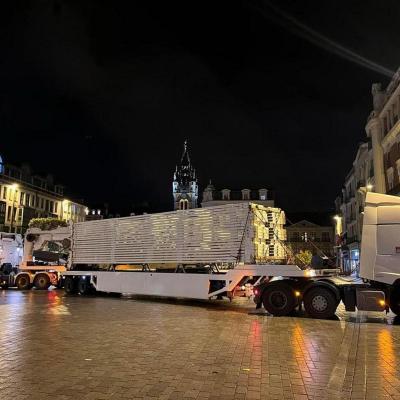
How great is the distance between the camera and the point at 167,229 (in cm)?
1839

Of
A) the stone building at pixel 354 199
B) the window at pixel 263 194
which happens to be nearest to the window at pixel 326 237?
the window at pixel 263 194

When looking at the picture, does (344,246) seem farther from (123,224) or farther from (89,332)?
(89,332)

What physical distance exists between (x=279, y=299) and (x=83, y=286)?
11.8 metres

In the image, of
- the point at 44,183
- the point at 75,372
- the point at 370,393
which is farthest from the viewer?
the point at 44,183

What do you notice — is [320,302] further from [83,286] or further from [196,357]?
[83,286]

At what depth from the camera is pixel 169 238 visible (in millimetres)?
18266

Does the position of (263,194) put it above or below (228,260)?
above

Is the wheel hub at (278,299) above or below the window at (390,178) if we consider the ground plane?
below

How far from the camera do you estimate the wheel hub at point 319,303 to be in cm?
1366

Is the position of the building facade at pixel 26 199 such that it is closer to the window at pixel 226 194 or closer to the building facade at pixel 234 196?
the building facade at pixel 234 196

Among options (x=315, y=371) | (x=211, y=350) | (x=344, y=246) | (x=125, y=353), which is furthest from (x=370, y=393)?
(x=344, y=246)

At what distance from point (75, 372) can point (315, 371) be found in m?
3.95

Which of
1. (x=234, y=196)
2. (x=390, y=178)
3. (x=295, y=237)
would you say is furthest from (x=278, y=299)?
(x=295, y=237)

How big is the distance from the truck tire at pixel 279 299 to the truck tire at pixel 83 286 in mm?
11021
